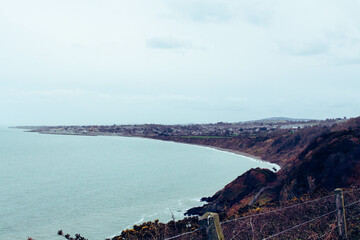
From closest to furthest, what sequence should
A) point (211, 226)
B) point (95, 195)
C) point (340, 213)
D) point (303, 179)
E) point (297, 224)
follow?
point (211, 226)
point (340, 213)
point (297, 224)
point (303, 179)
point (95, 195)

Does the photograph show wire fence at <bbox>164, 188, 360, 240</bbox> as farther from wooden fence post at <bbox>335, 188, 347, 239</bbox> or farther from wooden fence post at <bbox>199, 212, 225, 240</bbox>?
wooden fence post at <bbox>199, 212, 225, 240</bbox>

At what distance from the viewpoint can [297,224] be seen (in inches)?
288

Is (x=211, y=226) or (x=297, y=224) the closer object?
A: (x=211, y=226)

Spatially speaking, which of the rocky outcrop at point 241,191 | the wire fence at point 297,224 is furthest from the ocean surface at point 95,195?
the wire fence at point 297,224

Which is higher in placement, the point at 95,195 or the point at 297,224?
the point at 297,224

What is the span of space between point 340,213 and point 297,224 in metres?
1.40

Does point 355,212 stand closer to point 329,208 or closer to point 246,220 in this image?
point 329,208

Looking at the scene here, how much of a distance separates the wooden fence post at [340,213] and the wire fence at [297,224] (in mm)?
A: 109

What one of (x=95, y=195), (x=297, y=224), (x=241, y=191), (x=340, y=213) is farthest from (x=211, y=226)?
(x=95, y=195)

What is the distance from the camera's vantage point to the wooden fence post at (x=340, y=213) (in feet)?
19.8

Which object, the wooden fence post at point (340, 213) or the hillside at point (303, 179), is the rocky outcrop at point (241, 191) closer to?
the hillside at point (303, 179)

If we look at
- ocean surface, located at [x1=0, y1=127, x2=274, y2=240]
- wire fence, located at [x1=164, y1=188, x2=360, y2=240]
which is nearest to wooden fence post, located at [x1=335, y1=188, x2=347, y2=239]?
wire fence, located at [x1=164, y1=188, x2=360, y2=240]

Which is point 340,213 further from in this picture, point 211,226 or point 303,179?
point 303,179

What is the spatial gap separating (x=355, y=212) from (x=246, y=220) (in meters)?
2.90
